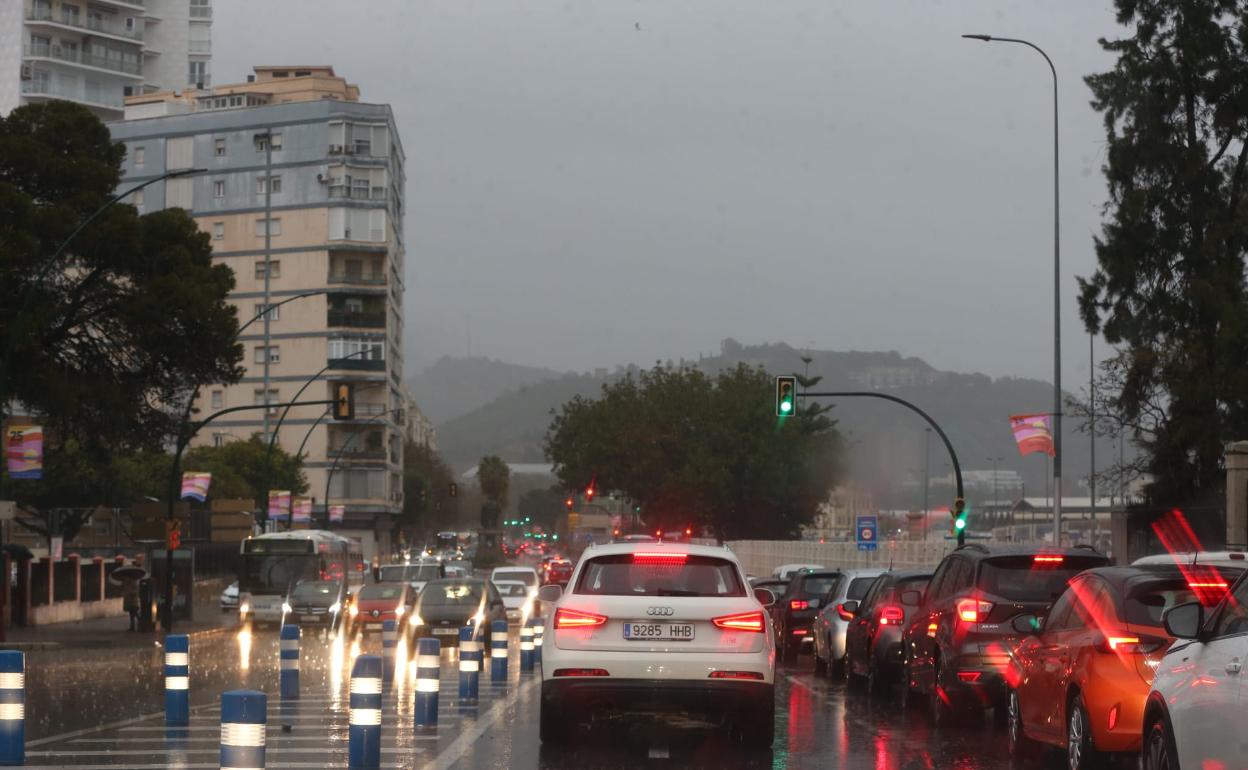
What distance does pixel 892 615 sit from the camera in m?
21.5

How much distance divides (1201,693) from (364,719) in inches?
219

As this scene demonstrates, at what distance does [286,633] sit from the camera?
2036 cm

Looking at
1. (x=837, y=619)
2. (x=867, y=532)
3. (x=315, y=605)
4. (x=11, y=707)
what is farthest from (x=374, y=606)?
(x=11, y=707)

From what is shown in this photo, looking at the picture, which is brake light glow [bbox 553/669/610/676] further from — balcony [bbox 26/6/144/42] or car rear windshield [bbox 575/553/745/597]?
balcony [bbox 26/6/144/42]

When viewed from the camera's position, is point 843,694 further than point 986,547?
Yes

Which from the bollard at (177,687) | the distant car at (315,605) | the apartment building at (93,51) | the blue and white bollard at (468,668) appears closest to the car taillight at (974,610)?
the blue and white bollard at (468,668)

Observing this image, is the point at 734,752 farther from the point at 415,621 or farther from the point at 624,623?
the point at 415,621

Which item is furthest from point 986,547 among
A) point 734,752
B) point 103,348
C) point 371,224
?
point 371,224

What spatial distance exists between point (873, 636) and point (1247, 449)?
1117 cm

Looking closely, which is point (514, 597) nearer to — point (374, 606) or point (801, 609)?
point (374, 606)

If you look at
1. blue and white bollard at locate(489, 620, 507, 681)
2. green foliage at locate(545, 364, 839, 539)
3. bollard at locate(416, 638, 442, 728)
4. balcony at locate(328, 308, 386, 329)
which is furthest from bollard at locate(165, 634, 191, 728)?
balcony at locate(328, 308, 386, 329)

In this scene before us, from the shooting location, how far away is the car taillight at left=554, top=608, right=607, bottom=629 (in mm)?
13945

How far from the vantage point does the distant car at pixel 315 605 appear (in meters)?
46.3

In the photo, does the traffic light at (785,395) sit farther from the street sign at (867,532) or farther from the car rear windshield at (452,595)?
the car rear windshield at (452,595)
